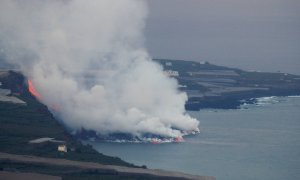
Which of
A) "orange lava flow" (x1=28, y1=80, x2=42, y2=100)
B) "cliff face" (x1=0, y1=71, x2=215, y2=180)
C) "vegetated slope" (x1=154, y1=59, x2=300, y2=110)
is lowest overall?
"cliff face" (x1=0, y1=71, x2=215, y2=180)

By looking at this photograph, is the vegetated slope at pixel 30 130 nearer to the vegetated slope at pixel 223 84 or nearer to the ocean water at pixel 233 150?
the ocean water at pixel 233 150

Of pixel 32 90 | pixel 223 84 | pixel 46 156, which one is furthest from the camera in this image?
pixel 223 84

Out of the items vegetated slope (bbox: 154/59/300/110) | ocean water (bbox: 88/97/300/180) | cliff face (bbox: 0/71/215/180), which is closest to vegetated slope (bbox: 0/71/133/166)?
cliff face (bbox: 0/71/215/180)

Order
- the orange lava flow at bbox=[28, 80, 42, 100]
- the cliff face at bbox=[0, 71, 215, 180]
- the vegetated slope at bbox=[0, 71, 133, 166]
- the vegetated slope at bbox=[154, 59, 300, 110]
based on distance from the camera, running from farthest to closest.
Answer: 1. the vegetated slope at bbox=[154, 59, 300, 110]
2. the orange lava flow at bbox=[28, 80, 42, 100]
3. the vegetated slope at bbox=[0, 71, 133, 166]
4. the cliff face at bbox=[0, 71, 215, 180]

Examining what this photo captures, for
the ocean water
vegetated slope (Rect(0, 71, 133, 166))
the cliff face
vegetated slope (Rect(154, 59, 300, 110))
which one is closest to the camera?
the cliff face

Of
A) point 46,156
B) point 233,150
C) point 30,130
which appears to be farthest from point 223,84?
point 46,156

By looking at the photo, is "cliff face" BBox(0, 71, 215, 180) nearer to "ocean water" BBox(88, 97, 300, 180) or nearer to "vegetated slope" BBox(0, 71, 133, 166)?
"vegetated slope" BBox(0, 71, 133, 166)

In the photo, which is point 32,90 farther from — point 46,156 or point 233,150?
point 46,156
